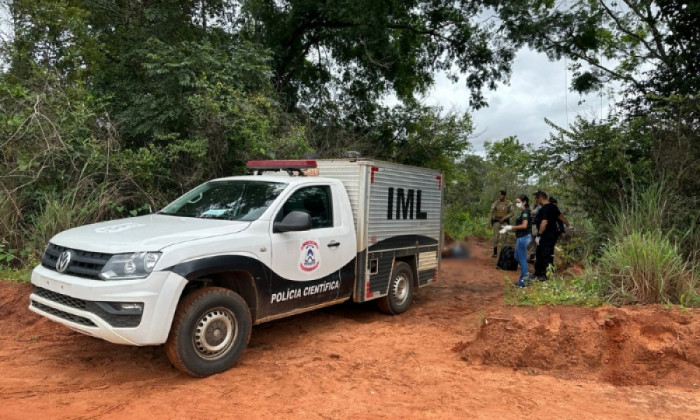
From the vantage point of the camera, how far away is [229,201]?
529 cm

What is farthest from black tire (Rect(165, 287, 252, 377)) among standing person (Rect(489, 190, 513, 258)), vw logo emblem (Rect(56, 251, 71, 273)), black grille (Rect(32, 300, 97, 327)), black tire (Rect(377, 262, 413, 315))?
standing person (Rect(489, 190, 513, 258))

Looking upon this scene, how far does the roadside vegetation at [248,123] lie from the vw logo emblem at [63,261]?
3.06m

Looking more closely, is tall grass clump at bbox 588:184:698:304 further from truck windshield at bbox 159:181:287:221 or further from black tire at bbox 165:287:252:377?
black tire at bbox 165:287:252:377

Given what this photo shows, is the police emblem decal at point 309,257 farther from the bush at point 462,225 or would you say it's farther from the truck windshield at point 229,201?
the bush at point 462,225

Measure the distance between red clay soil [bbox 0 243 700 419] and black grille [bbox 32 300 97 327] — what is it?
1.81 ft

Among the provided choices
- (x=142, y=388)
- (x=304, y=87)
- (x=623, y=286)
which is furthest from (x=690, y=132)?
(x=304, y=87)

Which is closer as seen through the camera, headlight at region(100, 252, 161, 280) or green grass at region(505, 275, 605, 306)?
headlight at region(100, 252, 161, 280)

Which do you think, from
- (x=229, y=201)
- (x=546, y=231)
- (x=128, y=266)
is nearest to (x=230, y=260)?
(x=128, y=266)

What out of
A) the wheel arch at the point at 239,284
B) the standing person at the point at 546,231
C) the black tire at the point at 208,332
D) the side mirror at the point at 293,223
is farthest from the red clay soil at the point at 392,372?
the standing person at the point at 546,231

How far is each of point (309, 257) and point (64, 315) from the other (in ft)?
7.71

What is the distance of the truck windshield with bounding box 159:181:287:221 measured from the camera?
16.6 ft

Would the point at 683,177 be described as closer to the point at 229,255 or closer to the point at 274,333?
the point at 274,333

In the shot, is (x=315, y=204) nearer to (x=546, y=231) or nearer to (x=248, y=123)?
(x=248, y=123)

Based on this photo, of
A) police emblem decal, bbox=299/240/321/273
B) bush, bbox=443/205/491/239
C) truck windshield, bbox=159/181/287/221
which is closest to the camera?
Answer: truck windshield, bbox=159/181/287/221
